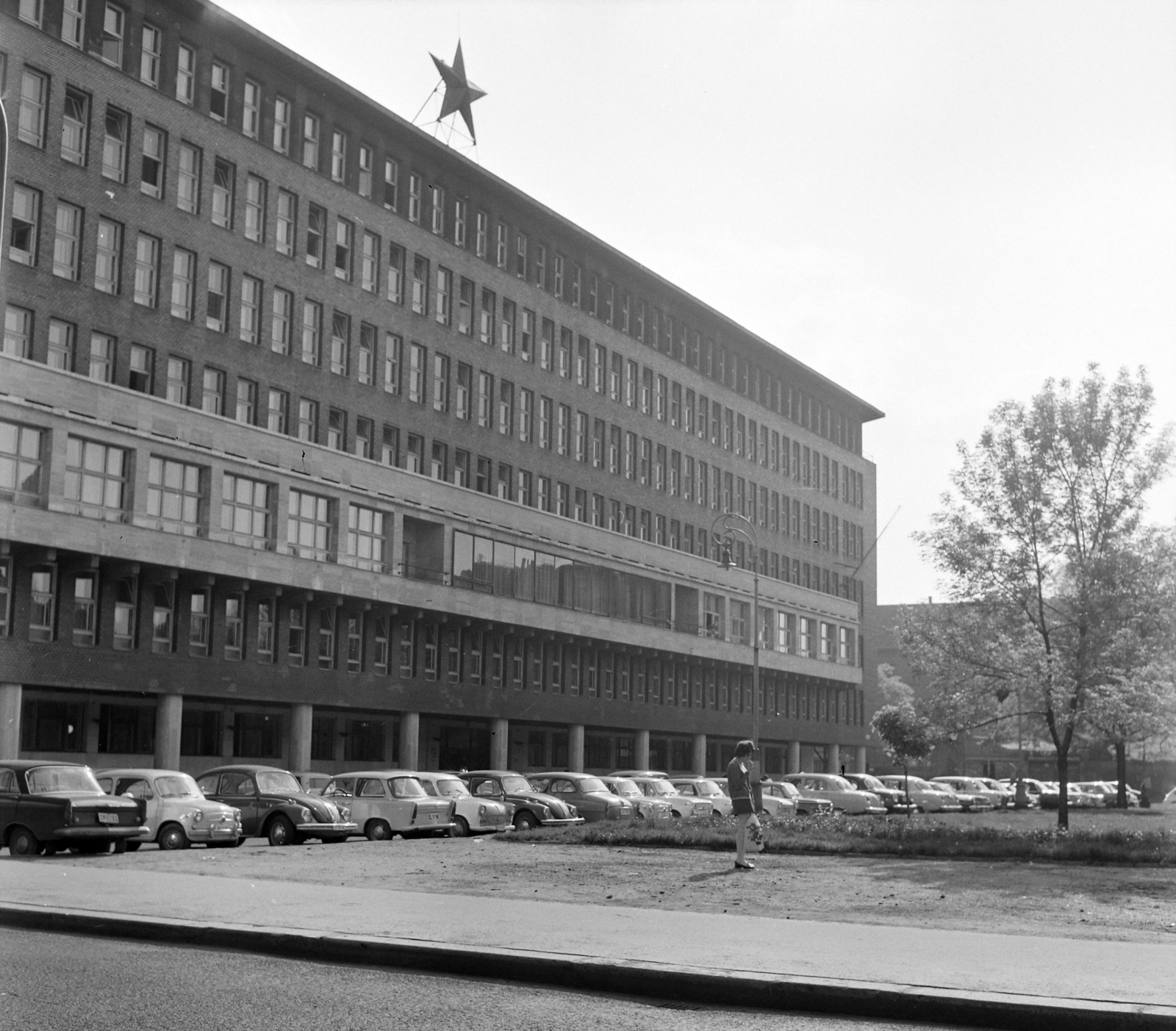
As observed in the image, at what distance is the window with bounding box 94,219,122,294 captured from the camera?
46.4 m

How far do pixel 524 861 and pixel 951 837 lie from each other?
7.47 meters

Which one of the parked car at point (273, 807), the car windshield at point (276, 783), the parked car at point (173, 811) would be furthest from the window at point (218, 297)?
the parked car at point (173, 811)

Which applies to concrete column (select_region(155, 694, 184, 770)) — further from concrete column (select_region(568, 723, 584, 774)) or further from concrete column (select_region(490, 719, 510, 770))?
concrete column (select_region(568, 723, 584, 774))

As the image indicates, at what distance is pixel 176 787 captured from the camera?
92.6 ft

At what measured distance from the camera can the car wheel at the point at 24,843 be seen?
24.2 metres

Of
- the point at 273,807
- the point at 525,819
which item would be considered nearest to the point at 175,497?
the point at 525,819

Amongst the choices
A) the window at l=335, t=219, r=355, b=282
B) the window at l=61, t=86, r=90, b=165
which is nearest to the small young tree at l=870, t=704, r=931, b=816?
the window at l=335, t=219, r=355, b=282

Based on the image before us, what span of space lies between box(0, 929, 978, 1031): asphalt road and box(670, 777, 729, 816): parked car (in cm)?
3478

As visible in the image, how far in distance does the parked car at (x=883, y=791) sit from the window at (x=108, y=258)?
30.2 m

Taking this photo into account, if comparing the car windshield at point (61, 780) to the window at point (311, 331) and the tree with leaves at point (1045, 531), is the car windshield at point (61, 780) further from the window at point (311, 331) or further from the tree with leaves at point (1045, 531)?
the window at point (311, 331)

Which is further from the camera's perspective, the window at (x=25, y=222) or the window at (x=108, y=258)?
the window at (x=108, y=258)

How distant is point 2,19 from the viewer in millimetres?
41562

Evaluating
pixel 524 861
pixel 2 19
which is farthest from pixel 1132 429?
pixel 2 19

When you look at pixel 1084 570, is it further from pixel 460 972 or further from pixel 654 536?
pixel 654 536
